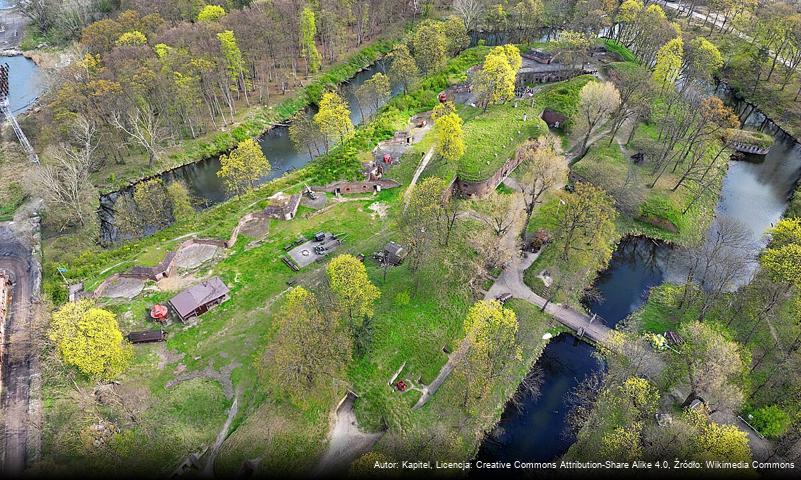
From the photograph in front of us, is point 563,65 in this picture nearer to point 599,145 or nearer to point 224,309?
point 599,145

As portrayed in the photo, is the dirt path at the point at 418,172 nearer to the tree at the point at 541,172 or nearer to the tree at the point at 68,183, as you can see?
the tree at the point at 541,172

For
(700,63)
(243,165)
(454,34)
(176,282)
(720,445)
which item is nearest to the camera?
(720,445)

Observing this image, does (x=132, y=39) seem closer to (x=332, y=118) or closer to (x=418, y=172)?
(x=332, y=118)

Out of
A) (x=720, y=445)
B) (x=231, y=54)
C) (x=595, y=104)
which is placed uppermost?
(x=231, y=54)

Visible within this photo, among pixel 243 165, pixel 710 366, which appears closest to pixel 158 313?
pixel 243 165

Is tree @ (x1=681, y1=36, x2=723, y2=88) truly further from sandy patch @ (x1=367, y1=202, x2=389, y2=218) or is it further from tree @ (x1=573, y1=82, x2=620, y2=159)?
sandy patch @ (x1=367, y1=202, x2=389, y2=218)

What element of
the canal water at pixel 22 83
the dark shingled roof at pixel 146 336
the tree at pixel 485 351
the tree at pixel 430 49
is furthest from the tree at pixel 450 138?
the canal water at pixel 22 83
